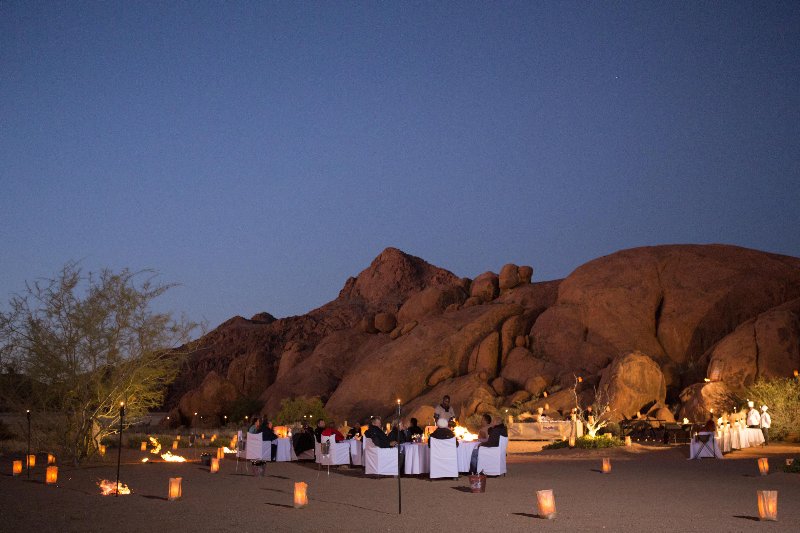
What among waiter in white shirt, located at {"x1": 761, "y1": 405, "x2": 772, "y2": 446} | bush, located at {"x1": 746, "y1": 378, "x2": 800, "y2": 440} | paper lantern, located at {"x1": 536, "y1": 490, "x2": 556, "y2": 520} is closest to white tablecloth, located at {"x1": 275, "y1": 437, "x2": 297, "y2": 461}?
paper lantern, located at {"x1": 536, "y1": 490, "x2": 556, "y2": 520}

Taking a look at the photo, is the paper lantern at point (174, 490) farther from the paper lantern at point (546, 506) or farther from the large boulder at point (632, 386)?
the large boulder at point (632, 386)

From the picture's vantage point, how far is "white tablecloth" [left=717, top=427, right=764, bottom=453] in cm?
2511

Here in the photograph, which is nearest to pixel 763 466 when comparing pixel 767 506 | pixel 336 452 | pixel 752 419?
pixel 767 506

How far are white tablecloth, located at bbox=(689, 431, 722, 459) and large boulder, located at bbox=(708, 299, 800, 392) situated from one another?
13411 millimetres

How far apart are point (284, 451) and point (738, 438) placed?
1488cm

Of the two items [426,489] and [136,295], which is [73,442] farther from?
[426,489]

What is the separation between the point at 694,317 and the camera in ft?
146

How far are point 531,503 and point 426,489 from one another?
9.70 feet

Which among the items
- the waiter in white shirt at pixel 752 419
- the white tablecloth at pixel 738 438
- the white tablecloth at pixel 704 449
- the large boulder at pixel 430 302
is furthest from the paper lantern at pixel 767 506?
the large boulder at pixel 430 302

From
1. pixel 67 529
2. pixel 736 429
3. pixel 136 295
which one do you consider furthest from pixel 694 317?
pixel 67 529

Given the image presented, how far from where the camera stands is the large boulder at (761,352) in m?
36.1

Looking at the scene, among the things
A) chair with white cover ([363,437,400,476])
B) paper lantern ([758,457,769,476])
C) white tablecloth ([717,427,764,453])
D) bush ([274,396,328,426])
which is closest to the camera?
paper lantern ([758,457,769,476])

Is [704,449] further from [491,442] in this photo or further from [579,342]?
[579,342]

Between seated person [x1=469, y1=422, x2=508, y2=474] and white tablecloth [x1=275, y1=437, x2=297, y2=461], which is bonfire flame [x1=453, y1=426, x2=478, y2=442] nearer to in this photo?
seated person [x1=469, y1=422, x2=508, y2=474]
